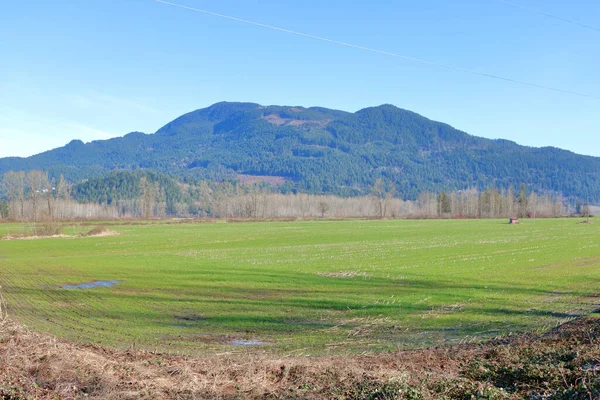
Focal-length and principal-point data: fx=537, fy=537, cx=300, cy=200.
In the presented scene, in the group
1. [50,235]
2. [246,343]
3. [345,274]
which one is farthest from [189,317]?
[50,235]

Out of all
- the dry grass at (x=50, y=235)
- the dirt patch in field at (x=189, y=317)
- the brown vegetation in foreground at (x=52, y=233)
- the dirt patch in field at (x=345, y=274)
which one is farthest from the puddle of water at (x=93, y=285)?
the brown vegetation in foreground at (x=52, y=233)

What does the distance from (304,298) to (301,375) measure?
1442 centimetres

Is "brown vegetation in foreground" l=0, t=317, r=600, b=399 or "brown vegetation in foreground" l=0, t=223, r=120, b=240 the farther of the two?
"brown vegetation in foreground" l=0, t=223, r=120, b=240

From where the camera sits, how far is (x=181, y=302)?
75.4 ft

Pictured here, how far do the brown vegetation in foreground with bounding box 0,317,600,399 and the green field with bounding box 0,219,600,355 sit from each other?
374cm

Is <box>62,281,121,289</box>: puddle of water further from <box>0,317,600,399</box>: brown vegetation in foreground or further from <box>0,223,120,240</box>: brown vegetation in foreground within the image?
<box>0,223,120,240</box>: brown vegetation in foreground

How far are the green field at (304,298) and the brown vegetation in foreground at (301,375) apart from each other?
3.74 metres

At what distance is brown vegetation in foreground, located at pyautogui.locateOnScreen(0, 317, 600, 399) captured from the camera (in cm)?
793

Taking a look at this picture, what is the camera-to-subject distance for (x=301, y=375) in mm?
9188

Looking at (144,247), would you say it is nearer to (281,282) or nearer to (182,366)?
(281,282)

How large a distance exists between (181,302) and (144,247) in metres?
36.9

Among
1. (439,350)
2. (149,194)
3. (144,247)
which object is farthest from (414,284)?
(149,194)

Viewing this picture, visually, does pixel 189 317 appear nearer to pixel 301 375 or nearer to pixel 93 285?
pixel 301 375

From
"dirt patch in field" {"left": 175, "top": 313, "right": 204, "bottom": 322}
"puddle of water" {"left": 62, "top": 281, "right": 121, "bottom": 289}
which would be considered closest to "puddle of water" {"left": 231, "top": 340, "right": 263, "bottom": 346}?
"dirt patch in field" {"left": 175, "top": 313, "right": 204, "bottom": 322}
